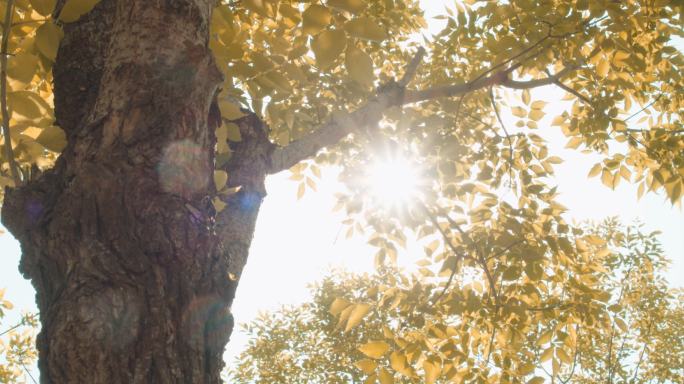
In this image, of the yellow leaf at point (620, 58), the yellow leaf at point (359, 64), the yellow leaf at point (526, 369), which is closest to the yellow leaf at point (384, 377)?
the yellow leaf at point (526, 369)

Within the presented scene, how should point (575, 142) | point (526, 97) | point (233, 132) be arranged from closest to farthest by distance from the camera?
point (233, 132) → point (575, 142) → point (526, 97)

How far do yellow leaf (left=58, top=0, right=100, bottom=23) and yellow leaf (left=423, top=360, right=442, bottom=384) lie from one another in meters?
2.19

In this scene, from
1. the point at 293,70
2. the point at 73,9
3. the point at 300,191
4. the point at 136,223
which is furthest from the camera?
the point at 300,191

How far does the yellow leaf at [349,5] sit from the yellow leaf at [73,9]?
795 mm

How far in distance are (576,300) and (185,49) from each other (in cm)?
270

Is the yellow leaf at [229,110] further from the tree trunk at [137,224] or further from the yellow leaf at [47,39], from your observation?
the yellow leaf at [47,39]

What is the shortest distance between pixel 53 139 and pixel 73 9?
432 mm

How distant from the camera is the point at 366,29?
1.27 m

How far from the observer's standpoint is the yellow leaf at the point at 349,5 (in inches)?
50.0

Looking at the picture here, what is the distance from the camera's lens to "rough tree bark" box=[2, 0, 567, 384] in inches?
40.1

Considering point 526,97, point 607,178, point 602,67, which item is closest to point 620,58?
point 602,67

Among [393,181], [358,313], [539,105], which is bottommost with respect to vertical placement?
[358,313]

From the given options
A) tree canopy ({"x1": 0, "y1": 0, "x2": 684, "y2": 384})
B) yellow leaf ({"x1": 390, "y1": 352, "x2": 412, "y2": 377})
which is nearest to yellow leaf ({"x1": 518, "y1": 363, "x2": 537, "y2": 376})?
tree canopy ({"x1": 0, "y1": 0, "x2": 684, "y2": 384})

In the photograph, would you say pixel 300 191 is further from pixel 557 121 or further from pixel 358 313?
pixel 557 121
